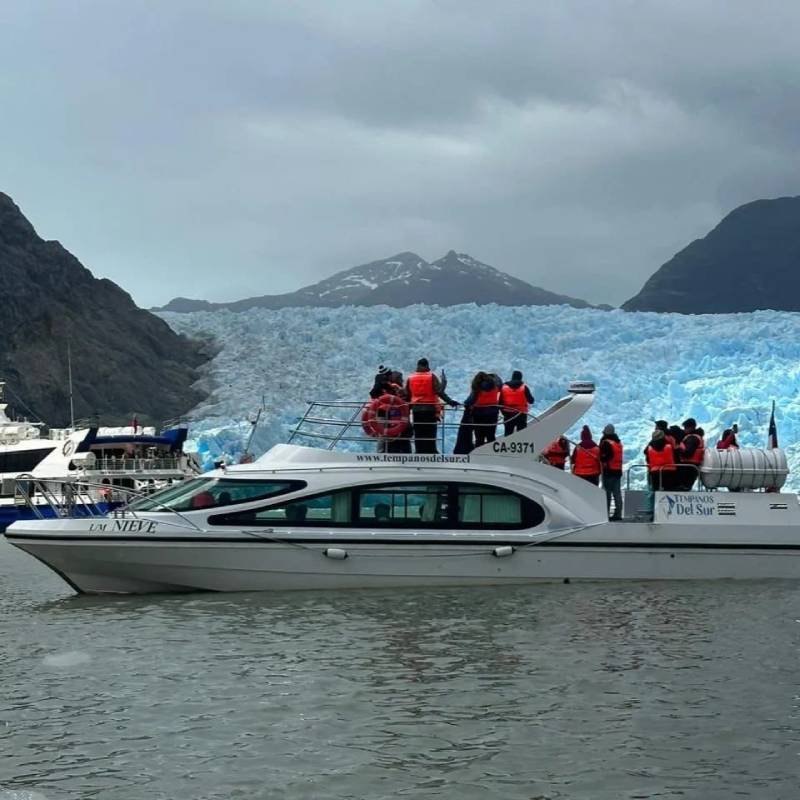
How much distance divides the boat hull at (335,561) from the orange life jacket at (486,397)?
184 cm

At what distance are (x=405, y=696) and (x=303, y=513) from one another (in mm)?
5317

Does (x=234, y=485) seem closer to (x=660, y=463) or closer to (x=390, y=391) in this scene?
(x=390, y=391)

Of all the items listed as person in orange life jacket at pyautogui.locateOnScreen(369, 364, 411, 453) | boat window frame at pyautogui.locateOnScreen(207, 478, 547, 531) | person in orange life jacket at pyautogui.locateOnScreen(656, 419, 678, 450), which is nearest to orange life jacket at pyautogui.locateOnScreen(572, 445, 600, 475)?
person in orange life jacket at pyautogui.locateOnScreen(656, 419, 678, 450)

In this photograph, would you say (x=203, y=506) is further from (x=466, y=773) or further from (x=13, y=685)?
(x=466, y=773)

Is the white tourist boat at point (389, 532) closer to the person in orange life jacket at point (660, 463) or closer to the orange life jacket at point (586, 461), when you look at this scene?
the person in orange life jacket at point (660, 463)

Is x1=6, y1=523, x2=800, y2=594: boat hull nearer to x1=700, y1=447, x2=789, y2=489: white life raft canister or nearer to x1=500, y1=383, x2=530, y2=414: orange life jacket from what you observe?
x1=700, y1=447, x2=789, y2=489: white life raft canister

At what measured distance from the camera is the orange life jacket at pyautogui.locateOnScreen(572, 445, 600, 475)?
16766 millimetres

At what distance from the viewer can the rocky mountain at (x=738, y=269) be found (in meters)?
86.2

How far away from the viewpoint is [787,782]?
26.3 feet

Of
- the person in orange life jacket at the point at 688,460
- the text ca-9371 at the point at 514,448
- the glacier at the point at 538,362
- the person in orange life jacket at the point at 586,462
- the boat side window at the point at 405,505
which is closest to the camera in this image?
the boat side window at the point at 405,505

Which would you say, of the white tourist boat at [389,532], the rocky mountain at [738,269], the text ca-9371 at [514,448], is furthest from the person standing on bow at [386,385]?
the rocky mountain at [738,269]

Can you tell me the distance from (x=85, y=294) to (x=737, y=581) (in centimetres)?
5121

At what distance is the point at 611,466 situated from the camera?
54.2 feet

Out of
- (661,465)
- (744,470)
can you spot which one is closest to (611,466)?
(661,465)
